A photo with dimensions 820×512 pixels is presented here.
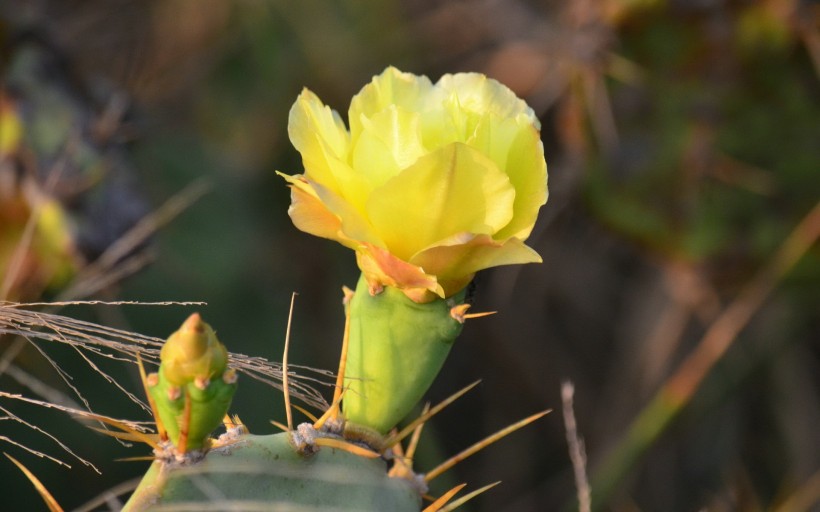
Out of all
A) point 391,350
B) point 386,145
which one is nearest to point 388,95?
point 386,145

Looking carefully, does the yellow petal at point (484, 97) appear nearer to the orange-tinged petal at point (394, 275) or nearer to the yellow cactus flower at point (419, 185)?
the yellow cactus flower at point (419, 185)

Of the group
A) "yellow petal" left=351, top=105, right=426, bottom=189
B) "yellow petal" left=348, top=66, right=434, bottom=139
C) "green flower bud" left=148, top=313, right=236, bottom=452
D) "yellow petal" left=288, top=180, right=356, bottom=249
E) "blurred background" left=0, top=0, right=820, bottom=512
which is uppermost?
"yellow petal" left=348, top=66, right=434, bottom=139

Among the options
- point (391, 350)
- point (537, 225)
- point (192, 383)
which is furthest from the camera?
point (537, 225)

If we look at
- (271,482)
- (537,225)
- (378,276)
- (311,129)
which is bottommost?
(537,225)

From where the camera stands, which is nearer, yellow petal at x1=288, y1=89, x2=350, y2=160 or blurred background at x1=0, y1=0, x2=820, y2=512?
yellow petal at x1=288, y1=89, x2=350, y2=160

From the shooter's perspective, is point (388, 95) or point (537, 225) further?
point (537, 225)

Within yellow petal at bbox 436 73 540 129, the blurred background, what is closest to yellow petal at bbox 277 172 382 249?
yellow petal at bbox 436 73 540 129

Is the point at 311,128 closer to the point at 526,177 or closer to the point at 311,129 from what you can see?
the point at 311,129

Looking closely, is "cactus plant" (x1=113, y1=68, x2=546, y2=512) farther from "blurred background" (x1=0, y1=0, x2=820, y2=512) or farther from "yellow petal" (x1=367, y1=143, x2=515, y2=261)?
"blurred background" (x1=0, y1=0, x2=820, y2=512)

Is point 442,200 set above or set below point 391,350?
above
